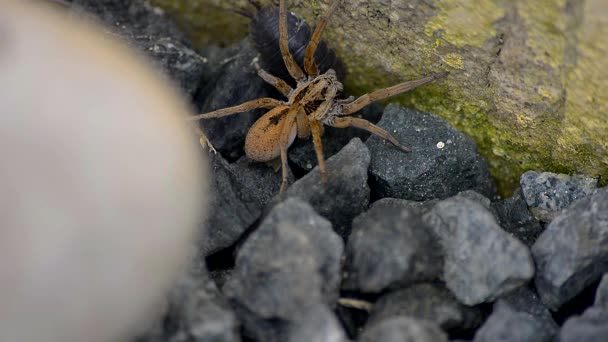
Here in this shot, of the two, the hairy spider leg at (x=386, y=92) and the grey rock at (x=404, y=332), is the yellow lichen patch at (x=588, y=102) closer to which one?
the hairy spider leg at (x=386, y=92)

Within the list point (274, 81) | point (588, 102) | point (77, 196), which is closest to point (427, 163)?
point (588, 102)

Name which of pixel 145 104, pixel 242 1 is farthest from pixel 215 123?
pixel 145 104

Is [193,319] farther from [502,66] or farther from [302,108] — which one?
[502,66]

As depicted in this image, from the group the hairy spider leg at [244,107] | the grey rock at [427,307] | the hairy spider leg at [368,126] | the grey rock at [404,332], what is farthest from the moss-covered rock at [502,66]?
the grey rock at [404,332]

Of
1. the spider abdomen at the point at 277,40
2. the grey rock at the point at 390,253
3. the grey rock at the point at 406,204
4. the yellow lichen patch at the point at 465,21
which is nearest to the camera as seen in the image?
the grey rock at the point at 390,253

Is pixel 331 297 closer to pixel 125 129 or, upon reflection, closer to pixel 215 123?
pixel 125 129

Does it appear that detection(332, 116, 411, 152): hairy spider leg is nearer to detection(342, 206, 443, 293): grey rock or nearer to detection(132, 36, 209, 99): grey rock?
detection(342, 206, 443, 293): grey rock
